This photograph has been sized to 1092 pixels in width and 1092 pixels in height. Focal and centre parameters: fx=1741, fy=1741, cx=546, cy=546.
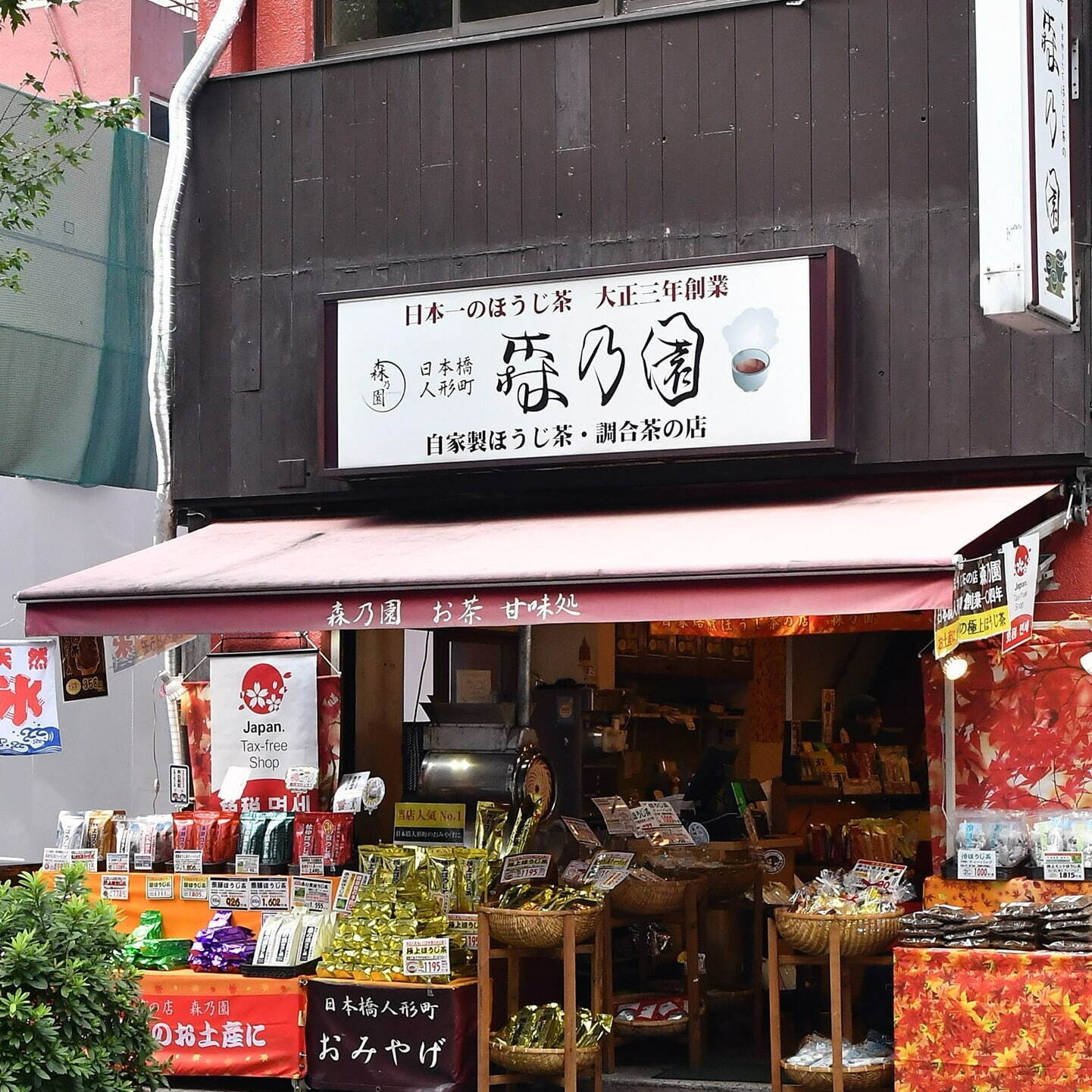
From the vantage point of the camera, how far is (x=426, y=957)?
28.4 ft

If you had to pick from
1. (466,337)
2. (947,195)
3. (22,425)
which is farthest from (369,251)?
(22,425)

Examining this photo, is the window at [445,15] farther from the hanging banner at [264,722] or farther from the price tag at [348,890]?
the price tag at [348,890]

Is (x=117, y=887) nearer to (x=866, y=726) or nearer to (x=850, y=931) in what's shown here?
(x=850, y=931)

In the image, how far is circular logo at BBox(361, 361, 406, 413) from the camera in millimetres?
9641

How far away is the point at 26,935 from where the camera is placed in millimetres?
6141

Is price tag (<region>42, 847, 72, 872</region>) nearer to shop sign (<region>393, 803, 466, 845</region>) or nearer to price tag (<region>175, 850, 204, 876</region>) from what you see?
price tag (<region>175, 850, 204, 876</region>)

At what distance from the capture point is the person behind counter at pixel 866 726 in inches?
561

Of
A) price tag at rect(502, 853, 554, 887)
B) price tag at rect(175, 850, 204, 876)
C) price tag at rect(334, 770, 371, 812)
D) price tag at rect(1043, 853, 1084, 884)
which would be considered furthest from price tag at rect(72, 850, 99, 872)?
price tag at rect(1043, 853, 1084, 884)

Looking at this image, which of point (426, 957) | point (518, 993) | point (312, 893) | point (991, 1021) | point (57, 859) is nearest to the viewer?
point (991, 1021)

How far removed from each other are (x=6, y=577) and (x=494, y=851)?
7954 mm

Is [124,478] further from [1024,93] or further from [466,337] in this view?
[1024,93]

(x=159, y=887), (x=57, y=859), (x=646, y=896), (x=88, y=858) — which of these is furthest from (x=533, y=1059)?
(x=57, y=859)

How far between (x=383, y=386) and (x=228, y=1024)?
11.5ft

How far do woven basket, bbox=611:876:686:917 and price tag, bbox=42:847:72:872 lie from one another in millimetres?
3129
